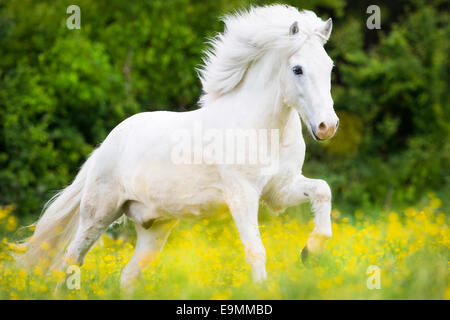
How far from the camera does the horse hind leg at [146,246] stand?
6.48 metres

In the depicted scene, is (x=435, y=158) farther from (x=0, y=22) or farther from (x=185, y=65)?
(x=0, y=22)

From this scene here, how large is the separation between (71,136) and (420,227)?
372 inches

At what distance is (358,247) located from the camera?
6012 millimetres

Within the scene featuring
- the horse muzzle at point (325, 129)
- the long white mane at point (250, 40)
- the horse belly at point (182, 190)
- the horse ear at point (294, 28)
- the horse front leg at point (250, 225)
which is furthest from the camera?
the horse belly at point (182, 190)

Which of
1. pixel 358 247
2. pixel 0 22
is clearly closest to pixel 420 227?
pixel 358 247

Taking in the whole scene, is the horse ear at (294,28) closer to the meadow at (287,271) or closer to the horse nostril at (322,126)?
the horse nostril at (322,126)

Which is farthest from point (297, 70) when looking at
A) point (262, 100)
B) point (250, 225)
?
point (250, 225)

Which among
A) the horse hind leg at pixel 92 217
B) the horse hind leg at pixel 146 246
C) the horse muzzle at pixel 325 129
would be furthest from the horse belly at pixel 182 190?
the horse muzzle at pixel 325 129

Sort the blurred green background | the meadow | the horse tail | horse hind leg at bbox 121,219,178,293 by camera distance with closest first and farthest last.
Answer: the meadow → horse hind leg at bbox 121,219,178,293 → the horse tail → the blurred green background

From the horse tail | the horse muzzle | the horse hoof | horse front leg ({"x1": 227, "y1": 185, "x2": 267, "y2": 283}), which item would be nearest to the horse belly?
horse front leg ({"x1": 227, "y1": 185, "x2": 267, "y2": 283})

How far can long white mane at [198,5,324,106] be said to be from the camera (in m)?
5.32

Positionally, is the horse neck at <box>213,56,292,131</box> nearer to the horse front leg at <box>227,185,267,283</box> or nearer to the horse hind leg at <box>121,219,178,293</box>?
the horse front leg at <box>227,185,267,283</box>

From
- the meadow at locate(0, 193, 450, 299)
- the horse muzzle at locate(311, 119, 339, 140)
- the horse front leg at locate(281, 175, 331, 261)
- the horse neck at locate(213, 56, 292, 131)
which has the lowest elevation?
the meadow at locate(0, 193, 450, 299)

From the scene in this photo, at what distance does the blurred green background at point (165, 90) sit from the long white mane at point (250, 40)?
8.75m
